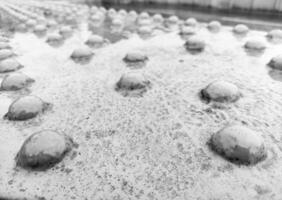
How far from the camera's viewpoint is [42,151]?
78cm

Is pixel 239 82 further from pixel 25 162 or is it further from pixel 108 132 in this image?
pixel 25 162

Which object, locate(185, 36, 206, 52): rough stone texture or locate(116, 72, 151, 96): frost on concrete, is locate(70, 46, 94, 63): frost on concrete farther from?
locate(185, 36, 206, 52): rough stone texture

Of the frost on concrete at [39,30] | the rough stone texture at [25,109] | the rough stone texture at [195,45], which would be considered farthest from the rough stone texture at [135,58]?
the frost on concrete at [39,30]

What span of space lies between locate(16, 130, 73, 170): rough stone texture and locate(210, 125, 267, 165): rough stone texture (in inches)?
20.6

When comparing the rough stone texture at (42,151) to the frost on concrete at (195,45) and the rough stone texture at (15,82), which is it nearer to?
the rough stone texture at (15,82)

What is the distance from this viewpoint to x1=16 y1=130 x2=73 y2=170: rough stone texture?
0.78 meters

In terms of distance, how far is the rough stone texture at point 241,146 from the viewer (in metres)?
0.78

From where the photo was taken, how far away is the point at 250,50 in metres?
1.68

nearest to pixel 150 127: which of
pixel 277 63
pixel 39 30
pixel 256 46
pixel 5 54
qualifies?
pixel 277 63

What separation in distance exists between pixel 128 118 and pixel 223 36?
54.4 inches

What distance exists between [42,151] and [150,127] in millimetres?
402

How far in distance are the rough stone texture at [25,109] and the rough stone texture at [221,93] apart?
728mm

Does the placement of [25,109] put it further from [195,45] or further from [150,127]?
[195,45]

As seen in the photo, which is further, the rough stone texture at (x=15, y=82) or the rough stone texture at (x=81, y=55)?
the rough stone texture at (x=81, y=55)
